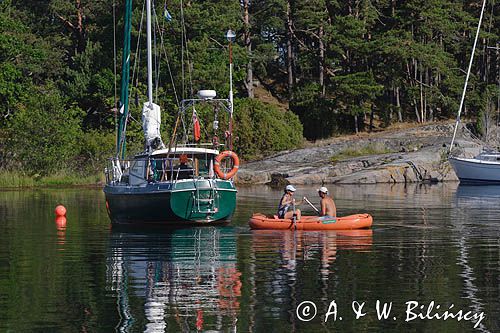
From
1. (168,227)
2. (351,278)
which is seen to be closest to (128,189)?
(168,227)

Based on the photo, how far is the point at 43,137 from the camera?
64.9 metres

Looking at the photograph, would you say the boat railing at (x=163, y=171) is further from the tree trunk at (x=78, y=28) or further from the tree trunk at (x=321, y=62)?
the tree trunk at (x=321, y=62)

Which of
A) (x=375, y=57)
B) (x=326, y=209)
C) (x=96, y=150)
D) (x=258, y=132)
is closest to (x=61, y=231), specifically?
(x=326, y=209)

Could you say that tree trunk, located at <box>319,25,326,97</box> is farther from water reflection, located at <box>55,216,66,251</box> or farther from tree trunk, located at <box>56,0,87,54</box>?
water reflection, located at <box>55,216,66,251</box>

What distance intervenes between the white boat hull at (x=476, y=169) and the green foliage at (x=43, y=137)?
22797 millimetres

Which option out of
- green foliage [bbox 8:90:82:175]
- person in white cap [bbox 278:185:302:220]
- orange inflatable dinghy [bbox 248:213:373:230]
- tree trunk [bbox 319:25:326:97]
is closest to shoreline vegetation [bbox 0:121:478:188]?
green foliage [bbox 8:90:82:175]

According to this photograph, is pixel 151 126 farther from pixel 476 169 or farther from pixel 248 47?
pixel 248 47

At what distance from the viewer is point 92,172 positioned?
6588cm

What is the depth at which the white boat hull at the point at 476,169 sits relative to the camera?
6681cm

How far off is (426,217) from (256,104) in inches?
1400

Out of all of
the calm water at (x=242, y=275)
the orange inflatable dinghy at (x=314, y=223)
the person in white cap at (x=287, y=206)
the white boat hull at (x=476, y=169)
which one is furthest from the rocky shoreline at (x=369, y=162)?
the orange inflatable dinghy at (x=314, y=223)

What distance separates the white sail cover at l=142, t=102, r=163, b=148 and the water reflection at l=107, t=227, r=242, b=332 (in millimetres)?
4005

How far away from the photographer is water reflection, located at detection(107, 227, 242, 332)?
60.0 ft

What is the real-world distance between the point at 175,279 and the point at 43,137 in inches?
1711
